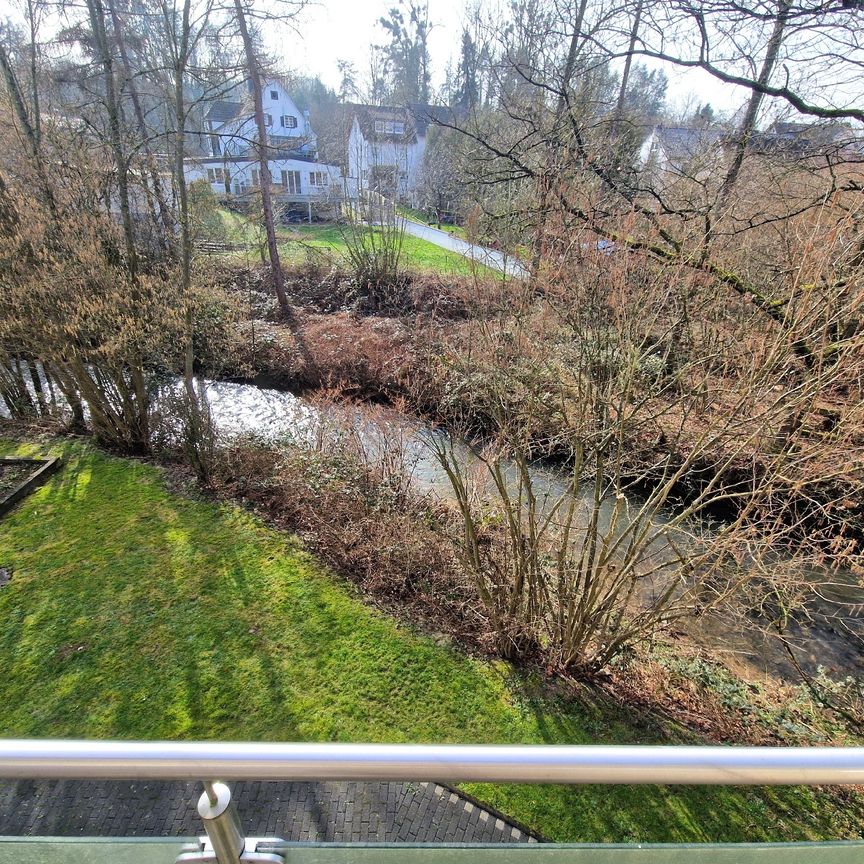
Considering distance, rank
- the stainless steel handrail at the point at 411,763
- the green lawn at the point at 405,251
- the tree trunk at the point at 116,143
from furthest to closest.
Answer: the green lawn at the point at 405,251 < the tree trunk at the point at 116,143 < the stainless steel handrail at the point at 411,763

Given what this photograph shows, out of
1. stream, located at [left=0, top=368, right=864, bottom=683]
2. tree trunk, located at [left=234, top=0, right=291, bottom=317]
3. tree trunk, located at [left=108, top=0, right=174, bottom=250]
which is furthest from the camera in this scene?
tree trunk, located at [left=234, top=0, right=291, bottom=317]

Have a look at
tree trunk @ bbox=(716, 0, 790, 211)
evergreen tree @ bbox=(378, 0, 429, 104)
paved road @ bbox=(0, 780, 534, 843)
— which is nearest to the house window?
evergreen tree @ bbox=(378, 0, 429, 104)

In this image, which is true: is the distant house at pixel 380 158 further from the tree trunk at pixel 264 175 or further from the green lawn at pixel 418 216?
the tree trunk at pixel 264 175

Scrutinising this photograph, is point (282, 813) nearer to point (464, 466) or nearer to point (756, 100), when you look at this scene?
point (464, 466)

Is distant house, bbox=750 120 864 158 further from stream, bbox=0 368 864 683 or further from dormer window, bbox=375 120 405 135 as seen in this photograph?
dormer window, bbox=375 120 405 135

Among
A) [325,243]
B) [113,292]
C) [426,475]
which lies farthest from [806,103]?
[325,243]

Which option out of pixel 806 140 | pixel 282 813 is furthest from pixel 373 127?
pixel 282 813

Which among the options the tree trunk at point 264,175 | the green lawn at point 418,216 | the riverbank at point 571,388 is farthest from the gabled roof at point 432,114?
the tree trunk at point 264,175
